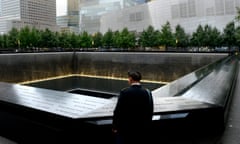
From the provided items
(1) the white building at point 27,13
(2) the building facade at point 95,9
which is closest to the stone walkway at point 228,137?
(2) the building facade at point 95,9

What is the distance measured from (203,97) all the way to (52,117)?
6.78 ft

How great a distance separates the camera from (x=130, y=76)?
2.22 m

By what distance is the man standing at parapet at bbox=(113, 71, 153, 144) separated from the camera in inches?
82.2

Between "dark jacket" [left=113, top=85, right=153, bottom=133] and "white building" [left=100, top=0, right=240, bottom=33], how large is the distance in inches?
1840

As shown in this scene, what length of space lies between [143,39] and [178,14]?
44.6 ft

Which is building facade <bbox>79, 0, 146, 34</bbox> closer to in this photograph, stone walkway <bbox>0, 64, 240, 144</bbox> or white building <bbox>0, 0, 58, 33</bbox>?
white building <bbox>0, 0, 58, 33</bbox>

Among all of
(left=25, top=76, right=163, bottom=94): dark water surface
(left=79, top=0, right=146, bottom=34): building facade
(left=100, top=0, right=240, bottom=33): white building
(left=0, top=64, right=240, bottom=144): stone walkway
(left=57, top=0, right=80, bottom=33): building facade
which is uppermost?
(left=57, top=0, right=80, bottom=33): building facade

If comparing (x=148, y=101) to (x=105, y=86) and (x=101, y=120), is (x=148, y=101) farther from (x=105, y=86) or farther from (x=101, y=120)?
(x=105, y=86)

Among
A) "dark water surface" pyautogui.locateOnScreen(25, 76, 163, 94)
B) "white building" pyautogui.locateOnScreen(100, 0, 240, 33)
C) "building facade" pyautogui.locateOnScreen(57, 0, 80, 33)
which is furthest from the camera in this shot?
"building facade" pyautogui.locateOnScreen(57, 0, 80, 33)

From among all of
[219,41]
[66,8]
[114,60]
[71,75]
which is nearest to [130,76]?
[114,60]

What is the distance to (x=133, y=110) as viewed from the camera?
2104 millimetres

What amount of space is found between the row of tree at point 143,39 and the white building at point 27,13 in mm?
36360

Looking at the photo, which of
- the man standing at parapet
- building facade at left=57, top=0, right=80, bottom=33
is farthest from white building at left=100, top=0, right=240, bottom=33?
building facade at left=57, top=0, right=80, bottom=33

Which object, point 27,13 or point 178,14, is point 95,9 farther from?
point 178,14
